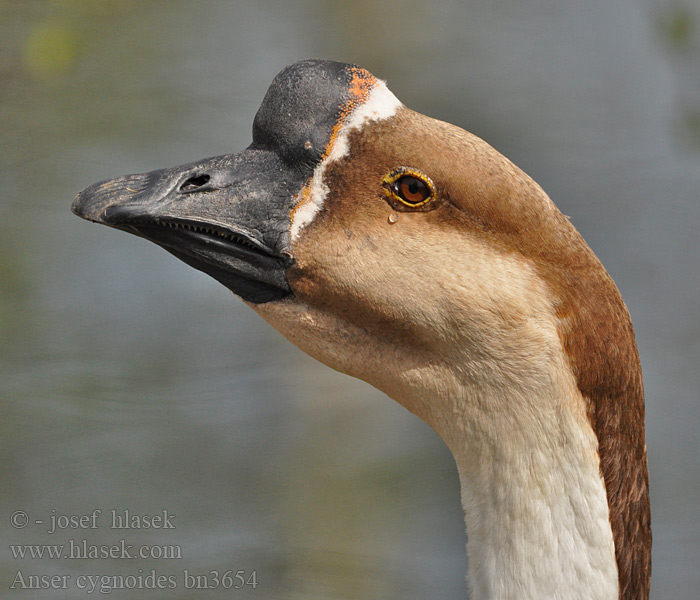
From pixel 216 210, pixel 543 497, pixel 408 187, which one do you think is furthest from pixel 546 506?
pixel 216 210

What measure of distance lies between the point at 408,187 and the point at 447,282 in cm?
26

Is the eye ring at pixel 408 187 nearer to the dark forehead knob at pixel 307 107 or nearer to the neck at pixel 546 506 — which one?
the dark forehead knob at pixel 307 107

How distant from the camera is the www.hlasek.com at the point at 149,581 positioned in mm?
5324

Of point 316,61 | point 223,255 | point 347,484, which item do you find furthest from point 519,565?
point 347,484

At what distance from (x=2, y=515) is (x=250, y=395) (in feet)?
5.86

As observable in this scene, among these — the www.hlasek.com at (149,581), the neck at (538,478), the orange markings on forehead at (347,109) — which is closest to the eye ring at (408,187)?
the orange markings on forehead at (347,109)

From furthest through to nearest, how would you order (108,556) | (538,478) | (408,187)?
1. (108,556)
2. (538,478)
3. (408,187)

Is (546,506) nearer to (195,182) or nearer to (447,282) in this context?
(447,282)

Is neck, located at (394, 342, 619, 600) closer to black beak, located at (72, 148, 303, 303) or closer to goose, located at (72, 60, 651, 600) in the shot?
goose, located at (72, 60, 651, 600)

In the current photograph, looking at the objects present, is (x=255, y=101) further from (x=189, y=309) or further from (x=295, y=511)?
(x=295, y=511)

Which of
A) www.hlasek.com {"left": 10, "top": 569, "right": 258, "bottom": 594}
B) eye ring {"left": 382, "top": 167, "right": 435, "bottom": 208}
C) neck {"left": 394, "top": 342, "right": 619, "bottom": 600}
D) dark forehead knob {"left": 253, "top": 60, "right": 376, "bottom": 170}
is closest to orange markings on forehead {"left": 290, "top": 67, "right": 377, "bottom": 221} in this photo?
dark forehead knob {"left": 253, "top": 60, "right": 376, "bottom": 170}

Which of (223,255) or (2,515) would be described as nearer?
(223,255)

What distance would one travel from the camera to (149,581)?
5414 mm

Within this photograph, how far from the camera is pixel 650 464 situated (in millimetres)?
6125
